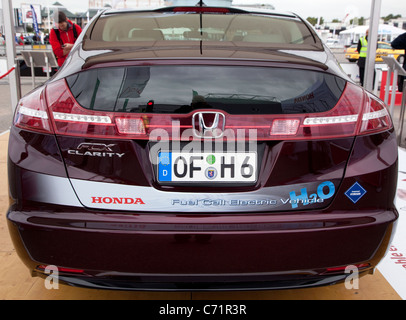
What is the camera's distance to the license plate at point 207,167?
1.65 metres

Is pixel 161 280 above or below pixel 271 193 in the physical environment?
below

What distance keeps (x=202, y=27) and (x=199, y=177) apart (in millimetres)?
1207

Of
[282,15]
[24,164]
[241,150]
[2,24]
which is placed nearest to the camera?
[241,150]

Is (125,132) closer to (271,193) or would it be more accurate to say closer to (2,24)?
(271,193)

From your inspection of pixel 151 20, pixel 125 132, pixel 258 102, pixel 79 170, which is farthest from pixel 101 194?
pixel 151 20

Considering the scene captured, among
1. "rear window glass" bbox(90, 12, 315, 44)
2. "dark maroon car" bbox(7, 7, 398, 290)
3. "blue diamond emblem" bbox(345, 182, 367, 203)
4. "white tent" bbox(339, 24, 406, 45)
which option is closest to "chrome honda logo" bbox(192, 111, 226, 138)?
"dark maroon car" bbox(7, 7, 398, 290)

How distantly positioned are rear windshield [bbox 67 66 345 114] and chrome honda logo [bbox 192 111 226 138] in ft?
0.11

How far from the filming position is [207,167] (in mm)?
1655

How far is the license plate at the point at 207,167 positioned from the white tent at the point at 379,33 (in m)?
32.5

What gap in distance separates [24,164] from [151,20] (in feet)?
4.29

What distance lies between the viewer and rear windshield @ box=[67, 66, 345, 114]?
1.67 m

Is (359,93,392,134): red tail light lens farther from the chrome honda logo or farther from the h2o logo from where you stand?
the chrome honda logo

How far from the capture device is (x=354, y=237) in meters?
1.72

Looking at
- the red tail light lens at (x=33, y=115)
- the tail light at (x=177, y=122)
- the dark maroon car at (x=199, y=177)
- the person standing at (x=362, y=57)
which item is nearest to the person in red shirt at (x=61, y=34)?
the red tail light lens at (x=33, y=115)
